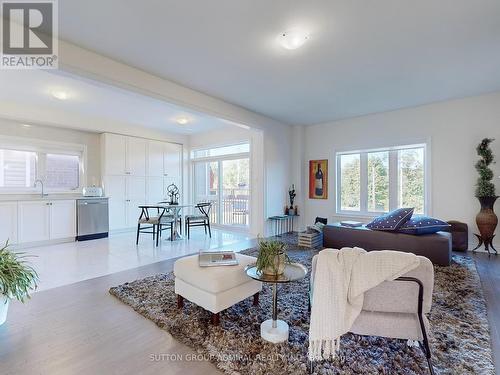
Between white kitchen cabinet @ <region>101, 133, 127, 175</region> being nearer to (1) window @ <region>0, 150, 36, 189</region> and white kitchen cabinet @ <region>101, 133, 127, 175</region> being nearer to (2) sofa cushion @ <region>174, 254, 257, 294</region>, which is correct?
(1) window @ <region>0, 150, 36, 189</region>

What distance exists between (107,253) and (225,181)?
328 cm

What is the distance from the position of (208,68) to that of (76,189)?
4.46 m

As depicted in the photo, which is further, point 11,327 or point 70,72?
point 70,72

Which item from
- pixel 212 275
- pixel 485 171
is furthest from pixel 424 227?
pixel 212 275

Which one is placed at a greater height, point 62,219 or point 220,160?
point 220,160

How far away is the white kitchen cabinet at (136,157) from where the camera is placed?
6094 mm

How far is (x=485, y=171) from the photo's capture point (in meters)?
3.83

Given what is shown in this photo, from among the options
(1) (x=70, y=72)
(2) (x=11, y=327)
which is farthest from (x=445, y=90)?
(2) (x=11, y=327)

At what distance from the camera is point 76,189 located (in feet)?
18.5

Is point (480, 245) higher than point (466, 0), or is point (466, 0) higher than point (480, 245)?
point (466, 0)

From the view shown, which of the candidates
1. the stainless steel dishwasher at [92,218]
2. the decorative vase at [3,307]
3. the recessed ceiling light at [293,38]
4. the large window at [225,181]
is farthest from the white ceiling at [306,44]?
the stainless steel dishwasher at [92,218]

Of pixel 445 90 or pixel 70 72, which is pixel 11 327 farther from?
pixel 445 90

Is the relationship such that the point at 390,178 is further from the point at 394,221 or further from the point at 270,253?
the point at 270,253

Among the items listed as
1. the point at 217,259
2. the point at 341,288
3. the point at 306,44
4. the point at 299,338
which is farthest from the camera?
the point at 306,44
